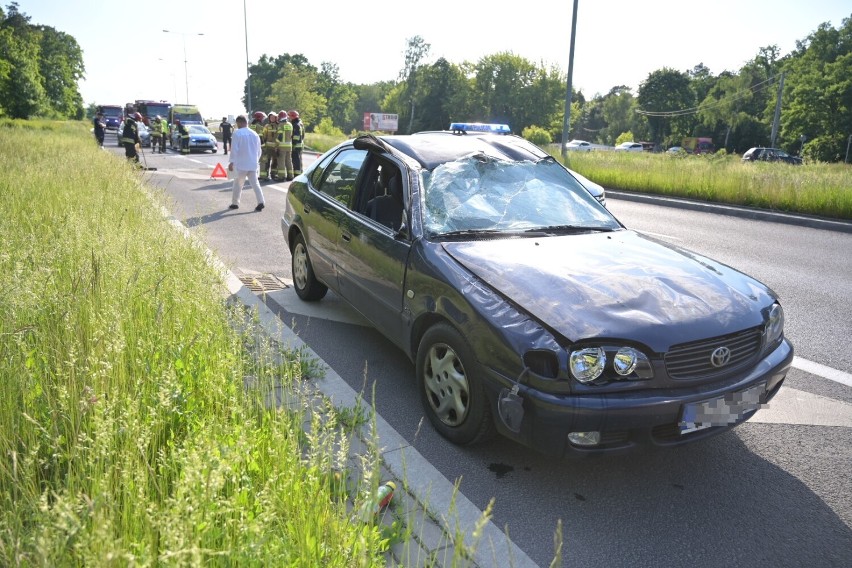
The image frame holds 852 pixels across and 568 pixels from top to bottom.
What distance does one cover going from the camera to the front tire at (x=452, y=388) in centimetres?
318

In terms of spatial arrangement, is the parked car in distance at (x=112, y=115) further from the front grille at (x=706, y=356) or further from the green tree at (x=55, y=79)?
the front grille at (x=706, y=356)

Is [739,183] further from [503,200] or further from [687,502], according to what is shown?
[687,502]

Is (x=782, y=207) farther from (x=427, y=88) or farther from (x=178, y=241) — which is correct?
(x=427, y=88)

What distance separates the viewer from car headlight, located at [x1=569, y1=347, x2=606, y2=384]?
2794mm

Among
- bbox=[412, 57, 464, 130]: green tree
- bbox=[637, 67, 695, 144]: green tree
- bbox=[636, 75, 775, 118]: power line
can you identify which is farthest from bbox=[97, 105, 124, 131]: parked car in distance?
bbox=[637, 67, 695, 144]: green tree

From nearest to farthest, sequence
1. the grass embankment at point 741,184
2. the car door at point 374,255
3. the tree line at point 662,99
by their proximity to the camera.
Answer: the car door at point 374,255
the grass embankment at point 741,184
the tree line at point 662,99

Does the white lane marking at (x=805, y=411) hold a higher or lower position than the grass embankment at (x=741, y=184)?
lower

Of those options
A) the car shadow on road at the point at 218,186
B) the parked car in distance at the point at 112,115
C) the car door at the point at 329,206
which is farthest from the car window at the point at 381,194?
the parked car in distance at the point at 112,115

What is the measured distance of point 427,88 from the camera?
311 feet

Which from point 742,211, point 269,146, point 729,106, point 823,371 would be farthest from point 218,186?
point 729,106

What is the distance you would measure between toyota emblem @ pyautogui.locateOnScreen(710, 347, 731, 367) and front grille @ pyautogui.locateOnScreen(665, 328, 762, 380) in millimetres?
10

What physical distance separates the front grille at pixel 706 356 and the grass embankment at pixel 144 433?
1.49 m

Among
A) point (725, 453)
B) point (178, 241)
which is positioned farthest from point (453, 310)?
point (178, 241)

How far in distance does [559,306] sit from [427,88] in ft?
316
